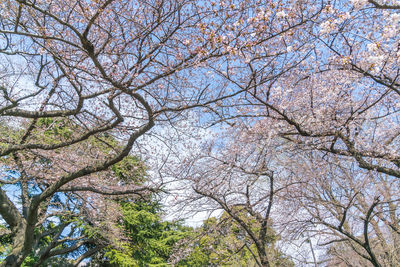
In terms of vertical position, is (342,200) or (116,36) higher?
(116,36)

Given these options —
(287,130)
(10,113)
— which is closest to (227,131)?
(287,130)

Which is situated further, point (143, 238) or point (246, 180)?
point (143, 238)

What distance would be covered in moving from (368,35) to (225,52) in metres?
2.19

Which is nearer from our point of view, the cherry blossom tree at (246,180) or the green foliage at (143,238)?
the cherry blossom tree at (246,180)

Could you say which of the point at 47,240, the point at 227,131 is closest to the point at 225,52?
the point at 227,131

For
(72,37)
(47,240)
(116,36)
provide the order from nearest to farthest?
Answer: (116,36), (72,37), (47,240)

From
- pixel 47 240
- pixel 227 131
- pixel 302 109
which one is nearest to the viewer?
pixel 302 109

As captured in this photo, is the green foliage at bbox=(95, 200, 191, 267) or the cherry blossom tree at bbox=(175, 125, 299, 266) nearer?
the cherry blossom tree at bbox=(175, 125, 299, 266)

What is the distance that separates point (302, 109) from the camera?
5.36m

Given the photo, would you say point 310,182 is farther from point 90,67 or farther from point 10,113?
Result: point 10,113

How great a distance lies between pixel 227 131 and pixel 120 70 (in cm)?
324

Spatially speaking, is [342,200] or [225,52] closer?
[225,52]

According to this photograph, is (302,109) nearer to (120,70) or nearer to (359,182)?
(359,182)

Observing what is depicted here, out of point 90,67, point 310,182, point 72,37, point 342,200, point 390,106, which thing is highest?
point 72,37
